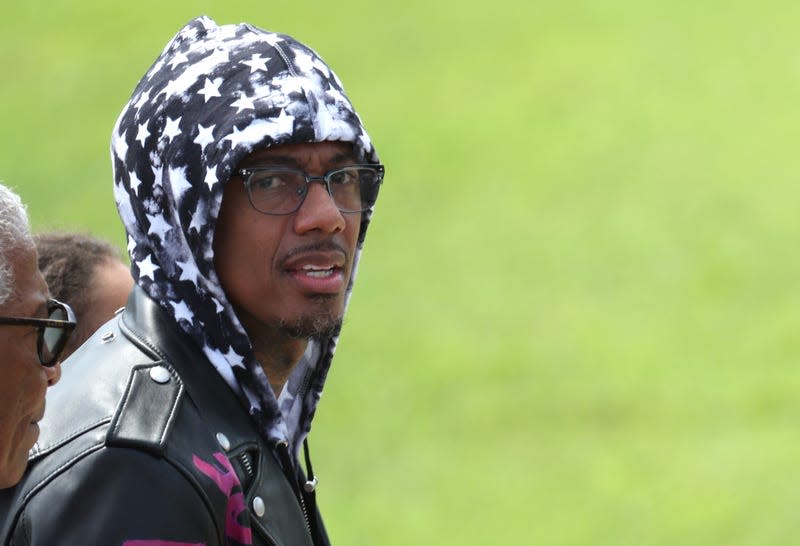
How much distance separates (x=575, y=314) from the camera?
509 inches

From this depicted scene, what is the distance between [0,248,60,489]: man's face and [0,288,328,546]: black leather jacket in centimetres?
9

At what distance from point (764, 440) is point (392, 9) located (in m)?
10.8

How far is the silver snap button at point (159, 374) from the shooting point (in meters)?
2.86

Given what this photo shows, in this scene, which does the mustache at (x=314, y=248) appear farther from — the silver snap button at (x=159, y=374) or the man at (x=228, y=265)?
the silver snap button at (x=159, y=374)

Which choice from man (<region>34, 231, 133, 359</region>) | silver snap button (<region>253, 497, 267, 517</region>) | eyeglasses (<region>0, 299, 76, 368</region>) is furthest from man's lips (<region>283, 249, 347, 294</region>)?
man (<region>34, 231, 133, 359</region>)

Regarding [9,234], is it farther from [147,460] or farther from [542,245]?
[542,245]

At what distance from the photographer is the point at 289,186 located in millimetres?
3111

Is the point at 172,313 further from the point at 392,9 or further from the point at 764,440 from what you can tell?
the point at 392,9

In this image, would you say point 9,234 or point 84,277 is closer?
point 9,234

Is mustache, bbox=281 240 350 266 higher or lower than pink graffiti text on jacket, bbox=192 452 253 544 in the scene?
higher

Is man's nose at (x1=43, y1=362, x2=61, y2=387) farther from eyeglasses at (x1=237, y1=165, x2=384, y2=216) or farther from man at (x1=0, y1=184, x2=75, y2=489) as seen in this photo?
eyeglasses at (x1=237, y1=165, x2=384, y2=216)

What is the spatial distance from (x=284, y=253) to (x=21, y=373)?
2.31ft

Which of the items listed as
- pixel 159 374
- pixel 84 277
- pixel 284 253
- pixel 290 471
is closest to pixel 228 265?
pixel 284 253

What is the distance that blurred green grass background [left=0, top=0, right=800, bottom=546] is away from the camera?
10281 millimetres
